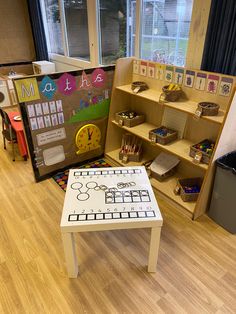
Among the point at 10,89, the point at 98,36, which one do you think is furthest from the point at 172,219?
the point at 10,89

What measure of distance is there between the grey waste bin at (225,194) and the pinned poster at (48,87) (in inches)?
62.0

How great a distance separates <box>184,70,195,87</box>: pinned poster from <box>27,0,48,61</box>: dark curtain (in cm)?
360

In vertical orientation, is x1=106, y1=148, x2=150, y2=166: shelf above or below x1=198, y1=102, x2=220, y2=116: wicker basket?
below

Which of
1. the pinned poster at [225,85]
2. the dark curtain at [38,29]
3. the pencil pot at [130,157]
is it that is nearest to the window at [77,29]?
the dark curtain at [38,29]

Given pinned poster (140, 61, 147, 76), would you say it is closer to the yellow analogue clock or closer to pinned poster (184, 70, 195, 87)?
pinned poster (184, 70, 195, 87)

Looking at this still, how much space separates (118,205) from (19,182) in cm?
151

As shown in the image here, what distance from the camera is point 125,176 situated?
175 centimetres

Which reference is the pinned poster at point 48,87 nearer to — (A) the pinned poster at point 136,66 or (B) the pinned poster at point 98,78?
(B) the pinned poster at point 98,78

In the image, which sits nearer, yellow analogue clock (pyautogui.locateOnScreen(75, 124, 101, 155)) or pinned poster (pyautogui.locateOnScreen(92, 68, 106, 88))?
pinned poster (pyautogui.locateOnScreen(92, 68, 106, 88))

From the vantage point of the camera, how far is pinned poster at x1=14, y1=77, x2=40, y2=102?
2031 millimetres

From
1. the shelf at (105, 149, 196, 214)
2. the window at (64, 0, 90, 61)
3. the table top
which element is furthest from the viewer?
the window at (64, 0, 90, 61)

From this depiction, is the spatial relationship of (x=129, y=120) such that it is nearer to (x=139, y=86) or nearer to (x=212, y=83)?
(x=139, y=86)

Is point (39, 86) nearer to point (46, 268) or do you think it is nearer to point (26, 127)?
point (26, 127)

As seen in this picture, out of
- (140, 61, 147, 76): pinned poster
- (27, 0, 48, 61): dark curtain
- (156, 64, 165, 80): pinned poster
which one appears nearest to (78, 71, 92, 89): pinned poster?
(140, 61, 147, 76): pinned poster
